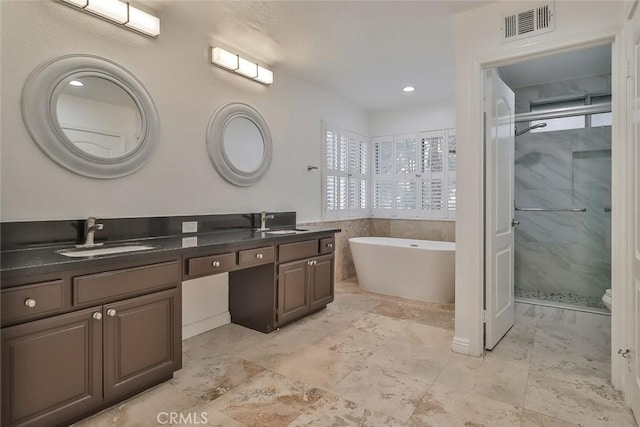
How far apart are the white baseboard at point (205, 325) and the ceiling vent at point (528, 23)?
3.08 metres

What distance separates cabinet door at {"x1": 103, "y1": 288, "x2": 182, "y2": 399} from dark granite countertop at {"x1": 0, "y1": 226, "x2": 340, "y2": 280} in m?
0.24

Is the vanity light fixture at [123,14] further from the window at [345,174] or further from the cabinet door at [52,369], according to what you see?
the window at [345,174]

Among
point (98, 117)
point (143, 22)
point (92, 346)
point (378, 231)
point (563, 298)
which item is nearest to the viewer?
point (92, 346)

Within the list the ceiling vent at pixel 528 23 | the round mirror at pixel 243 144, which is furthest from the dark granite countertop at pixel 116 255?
the ceiling vent at pixel 528 23

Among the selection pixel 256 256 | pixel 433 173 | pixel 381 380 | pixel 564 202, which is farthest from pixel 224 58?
pixel 564 202

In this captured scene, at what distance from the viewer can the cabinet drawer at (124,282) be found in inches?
62.4

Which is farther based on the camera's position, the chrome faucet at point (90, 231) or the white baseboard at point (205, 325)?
the white baseboard at point (205, 325)

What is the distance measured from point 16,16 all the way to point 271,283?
7.47 ft

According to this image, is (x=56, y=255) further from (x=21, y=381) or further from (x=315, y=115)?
(x=315, y=115)

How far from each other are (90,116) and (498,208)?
2973 mm

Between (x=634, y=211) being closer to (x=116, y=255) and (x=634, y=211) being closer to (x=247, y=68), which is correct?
(x=116, y=255)

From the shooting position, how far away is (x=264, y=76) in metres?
3.23

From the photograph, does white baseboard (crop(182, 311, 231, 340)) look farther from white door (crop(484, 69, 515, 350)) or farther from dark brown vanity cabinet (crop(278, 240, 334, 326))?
white door (crop(484, 69, 515, 350))

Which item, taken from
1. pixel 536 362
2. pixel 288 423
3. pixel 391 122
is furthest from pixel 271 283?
pixel 391 122
